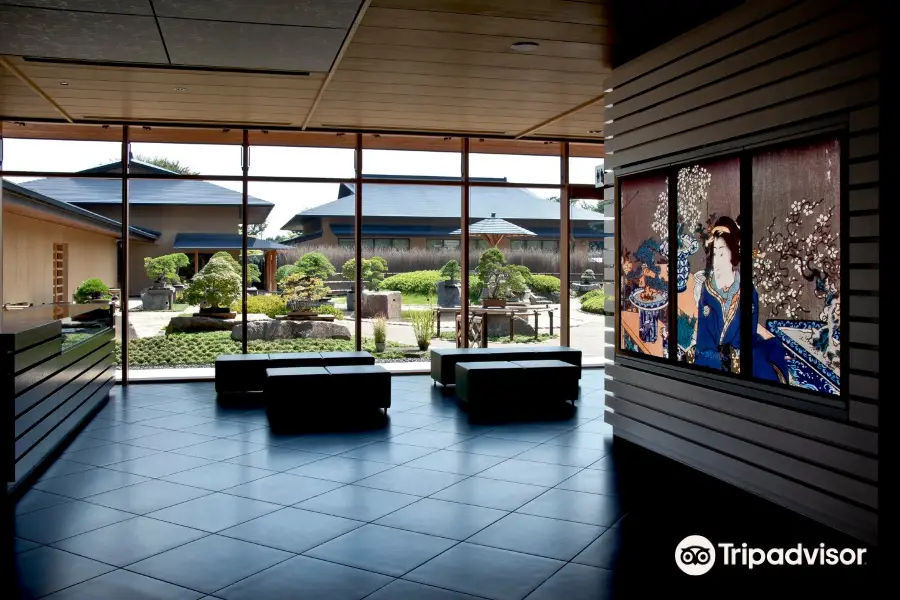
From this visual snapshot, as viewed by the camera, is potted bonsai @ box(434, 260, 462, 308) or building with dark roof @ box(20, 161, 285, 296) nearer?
building with dark roof @ box(20, 161, 285, 296)

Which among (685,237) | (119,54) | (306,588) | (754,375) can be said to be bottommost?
(306,588)

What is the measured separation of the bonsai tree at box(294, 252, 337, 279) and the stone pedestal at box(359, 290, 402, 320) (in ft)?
2.05

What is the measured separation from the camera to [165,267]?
11.3 m

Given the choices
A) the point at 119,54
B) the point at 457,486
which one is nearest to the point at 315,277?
the point at 119,54

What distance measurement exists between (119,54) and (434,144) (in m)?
5.88

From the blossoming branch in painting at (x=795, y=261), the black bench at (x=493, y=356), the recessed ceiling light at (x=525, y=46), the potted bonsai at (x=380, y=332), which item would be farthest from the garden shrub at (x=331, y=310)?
the blossoming branch in painting at (x=795, y=261)

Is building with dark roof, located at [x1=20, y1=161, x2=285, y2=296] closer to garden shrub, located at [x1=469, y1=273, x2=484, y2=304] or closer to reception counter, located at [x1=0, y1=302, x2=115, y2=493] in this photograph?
reception counter, located at [x1=0, y1=302, x2=115, y2=493]

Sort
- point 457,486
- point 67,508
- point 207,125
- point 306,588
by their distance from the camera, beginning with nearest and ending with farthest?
point 306,588, point 67,508, point 457,486, point 207,125

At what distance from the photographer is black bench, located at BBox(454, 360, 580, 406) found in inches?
332

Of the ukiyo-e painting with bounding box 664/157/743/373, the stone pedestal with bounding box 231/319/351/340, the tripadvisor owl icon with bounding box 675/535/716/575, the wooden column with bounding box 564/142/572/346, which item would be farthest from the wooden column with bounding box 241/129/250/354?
Result: the tripadvisor owl icon with bounding box 675/535/716/575

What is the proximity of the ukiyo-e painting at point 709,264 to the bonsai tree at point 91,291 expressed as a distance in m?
7.76

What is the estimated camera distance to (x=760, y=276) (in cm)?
527

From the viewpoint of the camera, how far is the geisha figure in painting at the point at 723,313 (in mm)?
5277

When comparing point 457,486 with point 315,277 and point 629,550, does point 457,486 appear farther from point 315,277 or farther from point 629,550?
point 315,277
